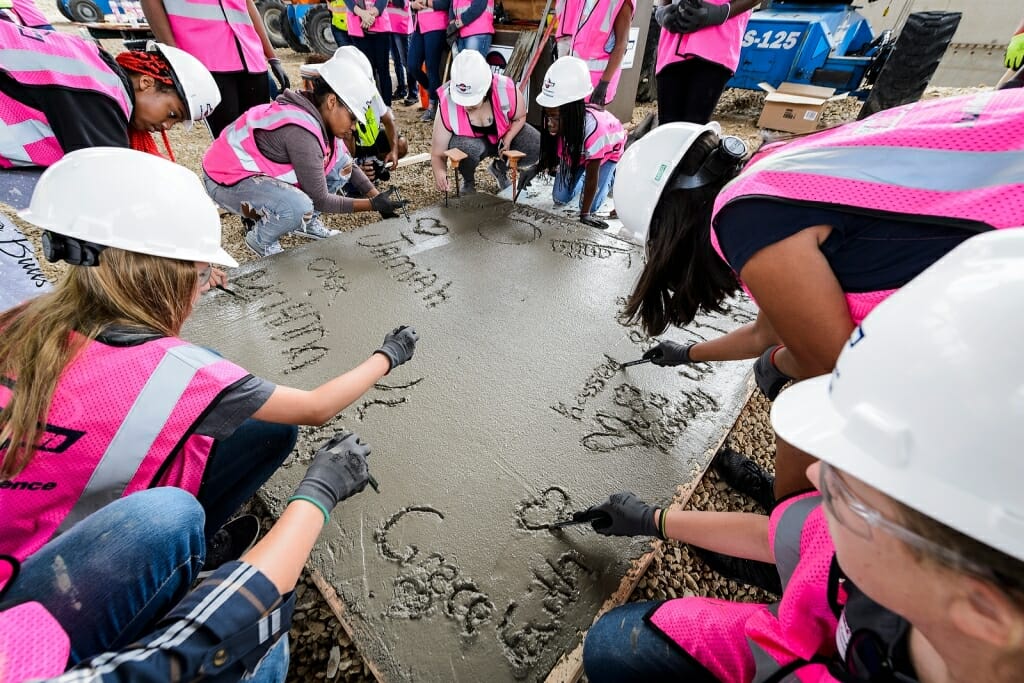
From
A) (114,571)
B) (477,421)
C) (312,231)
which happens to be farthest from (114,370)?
(312,231)

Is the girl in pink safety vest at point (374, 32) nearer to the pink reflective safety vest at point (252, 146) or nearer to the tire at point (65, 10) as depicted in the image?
the pink reflective safety vest at point (252, 146)

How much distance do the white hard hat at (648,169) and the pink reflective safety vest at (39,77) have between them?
6.36 ft

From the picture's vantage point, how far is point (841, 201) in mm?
947

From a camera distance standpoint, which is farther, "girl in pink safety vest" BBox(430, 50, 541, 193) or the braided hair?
"girl in pink safety vest" BBox(430, 50, 541, 193)

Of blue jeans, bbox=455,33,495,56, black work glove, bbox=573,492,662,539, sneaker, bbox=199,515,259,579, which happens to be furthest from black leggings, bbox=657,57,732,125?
sneaker, bbox=199,515,259,579

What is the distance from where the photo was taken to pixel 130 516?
0.88m

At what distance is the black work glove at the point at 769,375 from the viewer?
1.71m

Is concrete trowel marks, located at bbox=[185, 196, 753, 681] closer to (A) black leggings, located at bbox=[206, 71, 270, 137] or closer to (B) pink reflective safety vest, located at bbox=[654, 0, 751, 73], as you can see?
(A) black leggings, located at bbox=[206, 71, 270, 137]

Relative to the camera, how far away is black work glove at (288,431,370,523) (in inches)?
42.0

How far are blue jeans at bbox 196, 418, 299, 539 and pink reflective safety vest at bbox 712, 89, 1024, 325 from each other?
1.40m

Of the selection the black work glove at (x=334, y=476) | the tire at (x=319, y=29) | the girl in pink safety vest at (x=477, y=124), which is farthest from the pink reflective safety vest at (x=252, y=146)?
the tire at (x=319, y=29)

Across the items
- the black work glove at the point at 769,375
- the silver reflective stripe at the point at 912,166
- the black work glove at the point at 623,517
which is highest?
the silver reflective stripe at the point at 912,166

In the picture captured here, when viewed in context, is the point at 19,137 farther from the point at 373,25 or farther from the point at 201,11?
the point at 373,25

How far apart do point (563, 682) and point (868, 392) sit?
1004 millimetres
